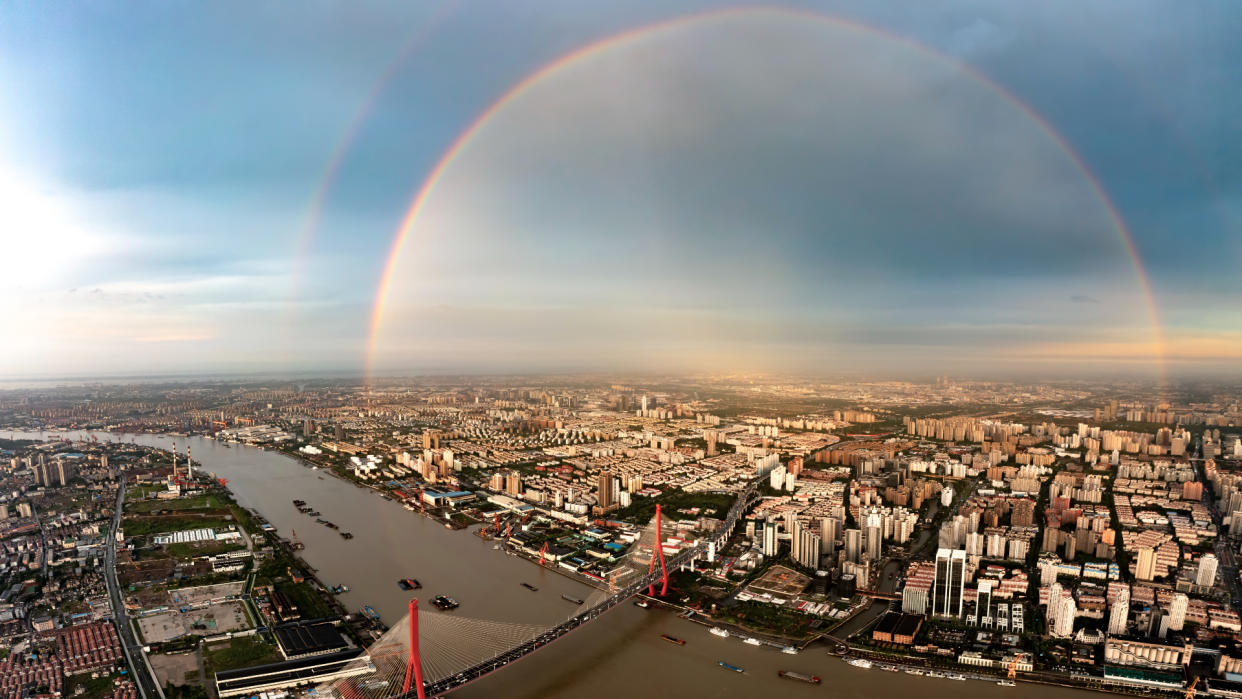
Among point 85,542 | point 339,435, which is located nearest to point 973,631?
point 85,542

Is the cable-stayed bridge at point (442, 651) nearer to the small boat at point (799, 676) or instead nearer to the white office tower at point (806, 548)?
the small boat at point (799, 676)

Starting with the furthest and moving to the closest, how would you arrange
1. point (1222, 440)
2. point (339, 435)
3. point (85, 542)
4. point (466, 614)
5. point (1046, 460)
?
point (339, 435)
point (1222, 440)
point (1046, 460)
point (85, 542)
point (466, 614)

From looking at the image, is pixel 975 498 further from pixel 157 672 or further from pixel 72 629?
pixel 72 629

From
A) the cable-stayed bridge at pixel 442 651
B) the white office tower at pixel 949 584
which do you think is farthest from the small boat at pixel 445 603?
the white office tower at pixel 949 584

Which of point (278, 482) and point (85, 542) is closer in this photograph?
point (85, 542)

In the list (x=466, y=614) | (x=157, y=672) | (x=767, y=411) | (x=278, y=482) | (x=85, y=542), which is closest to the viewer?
(x=157, y=672)

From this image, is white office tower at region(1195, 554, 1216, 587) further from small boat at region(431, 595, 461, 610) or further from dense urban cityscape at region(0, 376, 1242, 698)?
small boat at region(431, 595, 461, 610)
